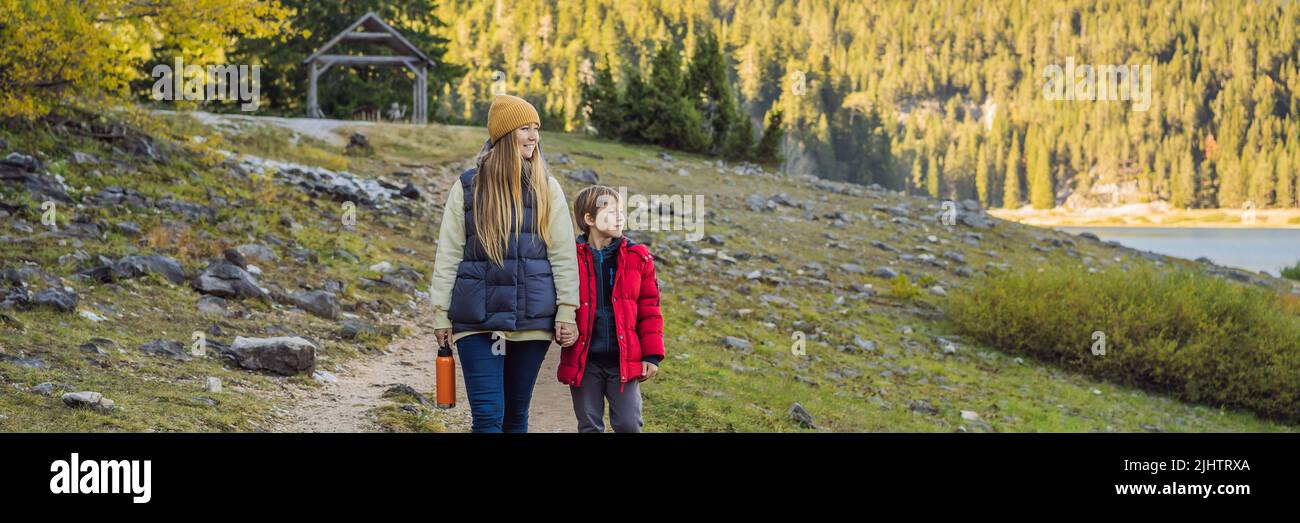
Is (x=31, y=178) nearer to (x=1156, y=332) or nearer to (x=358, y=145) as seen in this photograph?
(x=358, y=145)

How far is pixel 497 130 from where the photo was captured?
5379mm

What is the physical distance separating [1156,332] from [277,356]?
1420 centimetres

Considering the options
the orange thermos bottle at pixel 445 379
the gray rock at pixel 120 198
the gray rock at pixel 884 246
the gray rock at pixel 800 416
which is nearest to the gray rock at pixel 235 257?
the gray rock at pixel 120 198

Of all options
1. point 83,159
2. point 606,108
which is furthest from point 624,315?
point 606,108

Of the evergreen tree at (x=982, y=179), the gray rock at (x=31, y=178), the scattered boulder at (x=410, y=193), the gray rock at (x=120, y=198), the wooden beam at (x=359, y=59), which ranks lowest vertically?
the evergreen tree at (x=982, y=179)

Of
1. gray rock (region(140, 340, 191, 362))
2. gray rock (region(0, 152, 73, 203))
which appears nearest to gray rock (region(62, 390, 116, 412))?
gray rock (region(140, 340, 191, 362))

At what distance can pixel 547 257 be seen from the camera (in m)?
5.38

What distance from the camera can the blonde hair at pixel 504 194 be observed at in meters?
5.18

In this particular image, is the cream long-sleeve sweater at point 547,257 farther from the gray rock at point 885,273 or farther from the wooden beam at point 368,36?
the wooden beam at point 368,36

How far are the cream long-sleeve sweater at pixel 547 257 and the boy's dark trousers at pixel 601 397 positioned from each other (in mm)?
456
